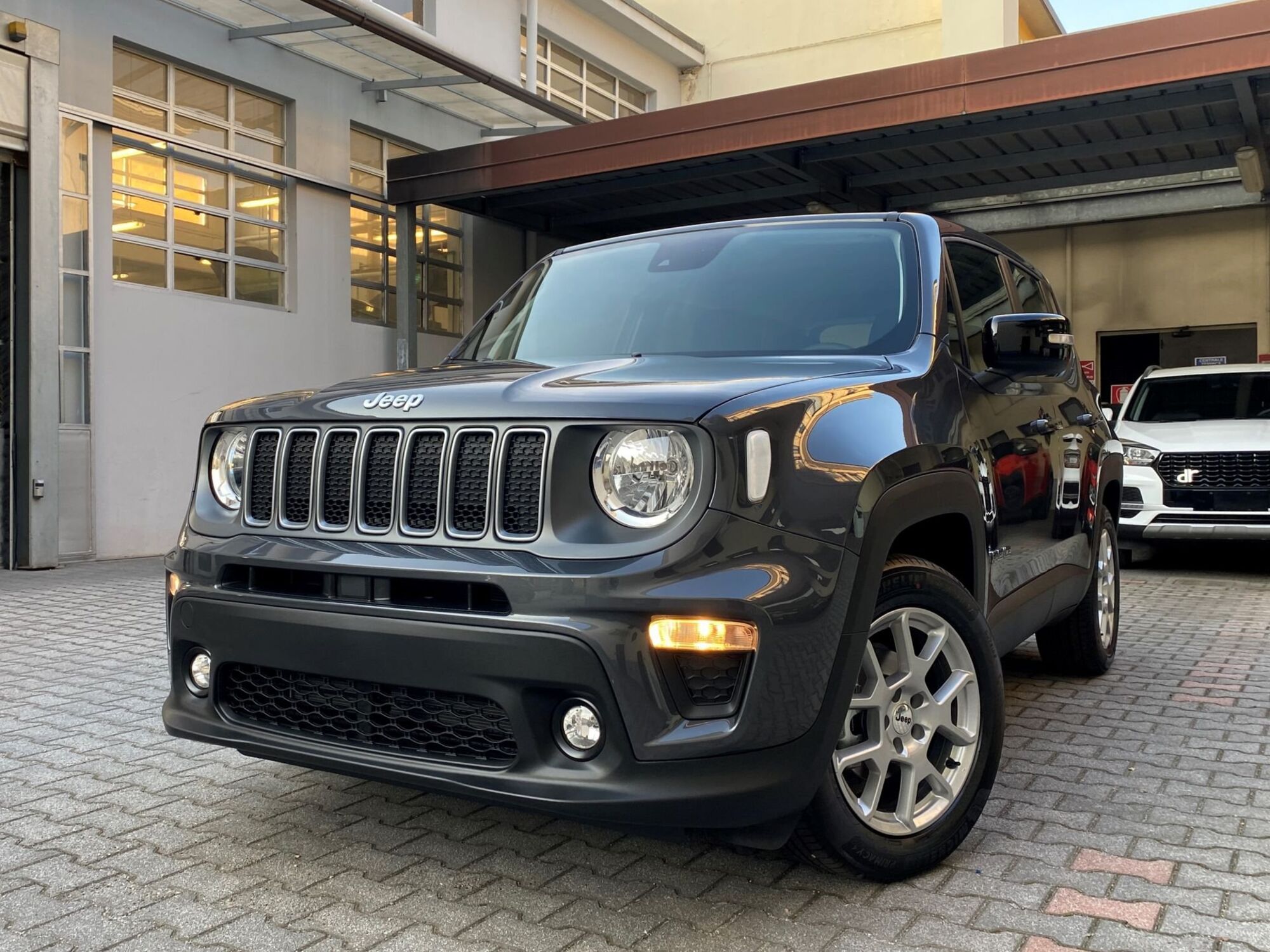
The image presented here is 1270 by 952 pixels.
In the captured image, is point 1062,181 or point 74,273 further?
point 1062,181

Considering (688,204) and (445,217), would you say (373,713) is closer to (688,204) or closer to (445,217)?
(688,204)

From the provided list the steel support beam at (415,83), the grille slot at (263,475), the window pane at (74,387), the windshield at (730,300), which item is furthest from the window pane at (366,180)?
the grille slot at (263,475)

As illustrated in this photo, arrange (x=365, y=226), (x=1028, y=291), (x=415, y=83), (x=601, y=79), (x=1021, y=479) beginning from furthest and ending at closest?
1. (x=601, y=79)
2. (x=365, y=226)
3. (x=415, y=83)
4. (x=1028, y=291)
5. (x=1021, y=479)

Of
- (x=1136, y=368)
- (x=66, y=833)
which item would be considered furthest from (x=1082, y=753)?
(x=1136, y=368)

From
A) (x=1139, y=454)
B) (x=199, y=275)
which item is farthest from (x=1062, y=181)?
(x=199, y=275)

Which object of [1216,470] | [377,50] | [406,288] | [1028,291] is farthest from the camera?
[406,288]

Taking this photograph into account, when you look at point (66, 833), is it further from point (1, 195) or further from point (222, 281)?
point (222, 281)

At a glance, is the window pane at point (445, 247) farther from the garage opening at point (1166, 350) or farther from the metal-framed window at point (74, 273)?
the garage opening at point (1166, 350)

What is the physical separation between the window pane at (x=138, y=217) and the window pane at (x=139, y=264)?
118 mm

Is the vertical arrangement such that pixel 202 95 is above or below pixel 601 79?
below

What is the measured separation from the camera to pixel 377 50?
41.0ft

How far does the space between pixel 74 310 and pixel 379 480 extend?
357 inches

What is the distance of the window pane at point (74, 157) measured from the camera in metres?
10.6

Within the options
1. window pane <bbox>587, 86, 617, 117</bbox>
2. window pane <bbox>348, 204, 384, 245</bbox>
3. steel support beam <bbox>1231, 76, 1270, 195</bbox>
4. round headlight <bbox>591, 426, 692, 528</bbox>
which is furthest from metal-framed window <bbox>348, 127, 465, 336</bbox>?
round headlight <bbox>591, 426, 692, 528</bbox>
